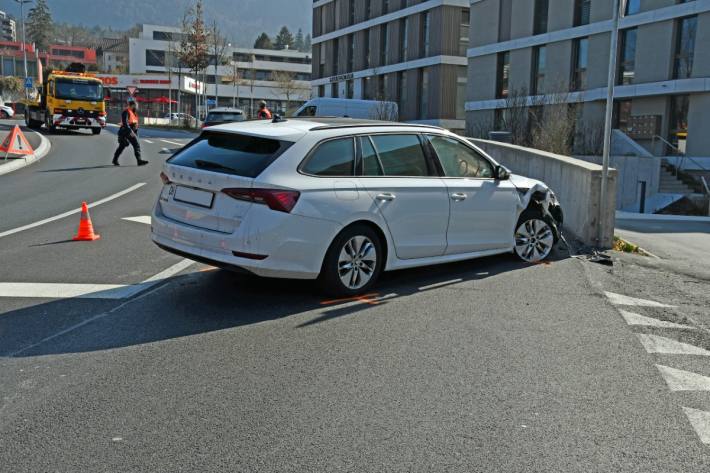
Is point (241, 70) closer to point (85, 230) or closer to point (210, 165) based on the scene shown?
point (85, 230)

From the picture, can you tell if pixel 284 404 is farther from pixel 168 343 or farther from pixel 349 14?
pixel 349 14

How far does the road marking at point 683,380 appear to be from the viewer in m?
5.00

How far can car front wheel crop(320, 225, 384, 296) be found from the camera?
6.92 meters

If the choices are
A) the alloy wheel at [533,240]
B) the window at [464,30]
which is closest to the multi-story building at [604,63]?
the window at [464,30]

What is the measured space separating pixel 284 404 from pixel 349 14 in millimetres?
62954

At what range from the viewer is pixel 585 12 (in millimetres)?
39344

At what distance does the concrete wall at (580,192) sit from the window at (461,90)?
39.4 m

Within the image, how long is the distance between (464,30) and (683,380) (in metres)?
49.9

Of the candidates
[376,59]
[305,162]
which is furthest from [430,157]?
[376,59]

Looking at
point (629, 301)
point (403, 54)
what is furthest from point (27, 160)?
point (403, 54)

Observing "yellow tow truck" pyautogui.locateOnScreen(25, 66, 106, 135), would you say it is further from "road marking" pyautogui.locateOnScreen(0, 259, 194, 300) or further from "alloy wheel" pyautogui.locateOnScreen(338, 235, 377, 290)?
"alloy wheel" pyautogui.locateOnScreen(338, 235, 377, 290)

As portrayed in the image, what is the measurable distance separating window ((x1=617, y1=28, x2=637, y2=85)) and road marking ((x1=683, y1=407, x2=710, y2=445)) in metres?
33.9

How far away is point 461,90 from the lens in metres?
52.5

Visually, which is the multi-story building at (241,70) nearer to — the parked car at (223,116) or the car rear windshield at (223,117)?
the parked car at (223,116)
